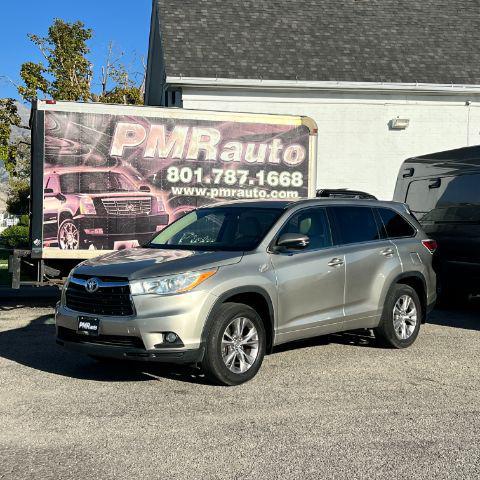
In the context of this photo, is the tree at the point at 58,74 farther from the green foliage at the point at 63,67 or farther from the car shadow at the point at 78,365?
the car shadow at the point at 78,365

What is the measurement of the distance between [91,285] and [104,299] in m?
0.20

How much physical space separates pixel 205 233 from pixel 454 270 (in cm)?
485

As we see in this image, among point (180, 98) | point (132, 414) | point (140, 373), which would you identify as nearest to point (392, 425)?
point (132, 414)

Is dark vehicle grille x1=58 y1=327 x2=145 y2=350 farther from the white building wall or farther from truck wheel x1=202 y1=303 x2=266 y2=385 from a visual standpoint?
the white building wall

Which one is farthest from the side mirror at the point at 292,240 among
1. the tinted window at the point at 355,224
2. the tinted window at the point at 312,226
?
the tinted window at the point at 355,224

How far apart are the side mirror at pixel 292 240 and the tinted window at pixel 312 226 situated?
1.07 feet

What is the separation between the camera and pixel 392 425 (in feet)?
17.2

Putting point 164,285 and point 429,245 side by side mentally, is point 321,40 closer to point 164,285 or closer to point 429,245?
point 429,245

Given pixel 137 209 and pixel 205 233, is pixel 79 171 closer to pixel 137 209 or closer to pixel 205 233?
pixel 137 209

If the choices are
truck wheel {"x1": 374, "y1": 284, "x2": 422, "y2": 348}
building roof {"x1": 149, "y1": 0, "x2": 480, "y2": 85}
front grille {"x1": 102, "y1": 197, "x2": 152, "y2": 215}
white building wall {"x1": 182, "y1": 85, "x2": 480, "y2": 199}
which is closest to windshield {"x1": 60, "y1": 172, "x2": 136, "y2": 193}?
front grille {"x1": 102, "y1": 197, "x2": 152, "y2": 215}

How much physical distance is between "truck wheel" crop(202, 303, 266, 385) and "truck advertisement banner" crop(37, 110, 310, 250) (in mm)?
3855

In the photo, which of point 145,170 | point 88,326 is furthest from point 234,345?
point 145,170

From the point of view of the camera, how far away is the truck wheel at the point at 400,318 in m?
7.92

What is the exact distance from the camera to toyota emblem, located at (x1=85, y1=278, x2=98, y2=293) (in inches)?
249
